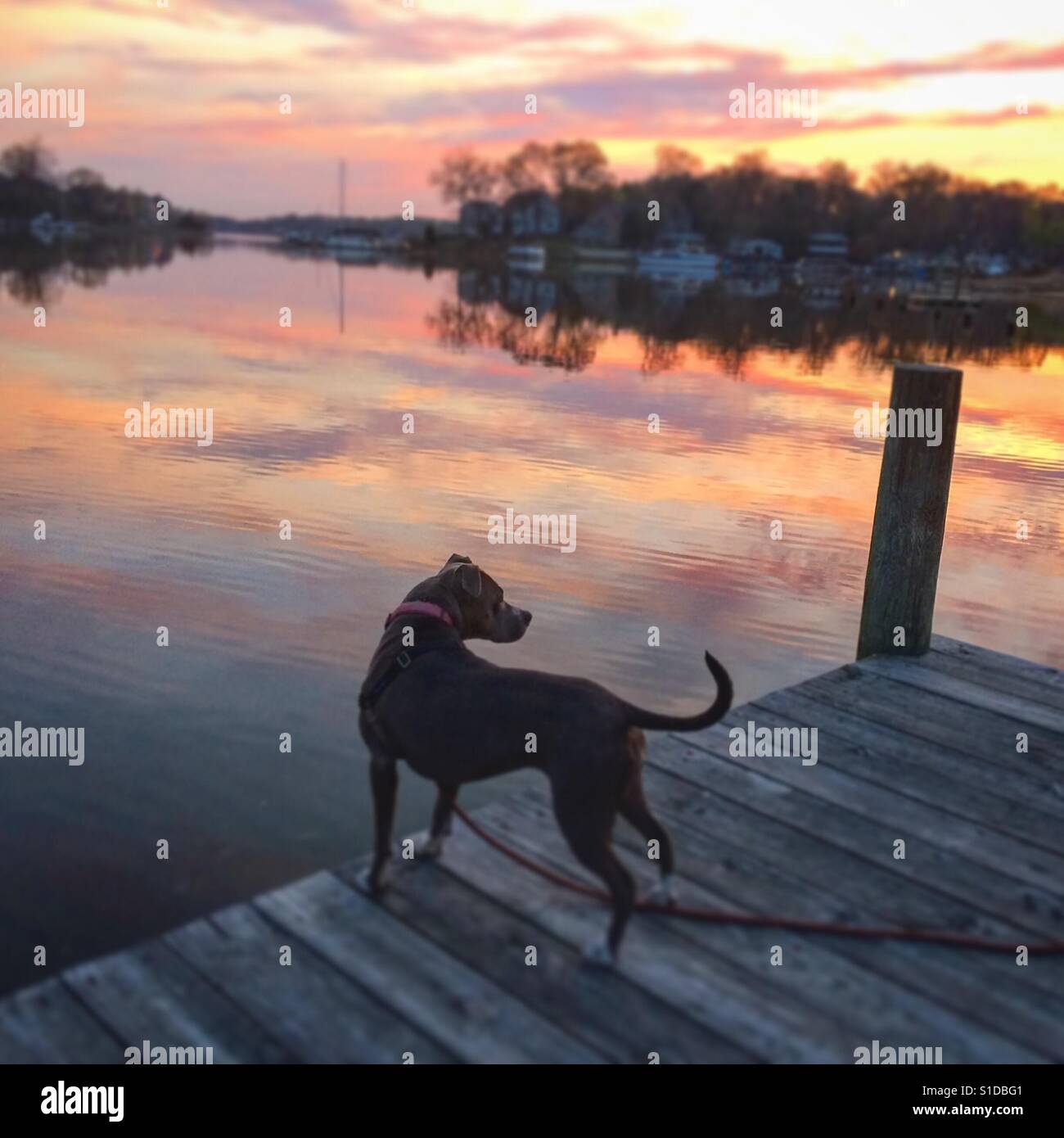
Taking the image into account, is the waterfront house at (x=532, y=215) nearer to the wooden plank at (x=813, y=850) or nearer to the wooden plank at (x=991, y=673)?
the wooden plank at (x=991, y=673)

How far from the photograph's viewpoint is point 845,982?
4.42 m

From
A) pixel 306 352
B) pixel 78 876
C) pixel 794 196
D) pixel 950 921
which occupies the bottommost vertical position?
pixel 78 876

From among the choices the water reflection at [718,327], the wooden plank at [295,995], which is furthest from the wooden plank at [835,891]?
the water reflection at [718,327]

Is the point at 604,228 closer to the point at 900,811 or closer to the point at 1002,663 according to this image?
the point at 1002,663

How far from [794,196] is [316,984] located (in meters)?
186

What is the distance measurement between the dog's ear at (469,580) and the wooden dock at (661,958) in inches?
43.4

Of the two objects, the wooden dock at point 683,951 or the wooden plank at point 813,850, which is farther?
the wooden plank at point 813,850

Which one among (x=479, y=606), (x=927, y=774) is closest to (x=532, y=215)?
(x=927, y=774)

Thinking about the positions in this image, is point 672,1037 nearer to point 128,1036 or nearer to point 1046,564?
point 128,1036

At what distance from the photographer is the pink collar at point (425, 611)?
5.31m

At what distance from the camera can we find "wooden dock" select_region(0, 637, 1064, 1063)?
400 cm

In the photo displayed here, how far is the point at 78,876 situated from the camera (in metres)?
6.12

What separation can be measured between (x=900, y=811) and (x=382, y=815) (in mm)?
2718
